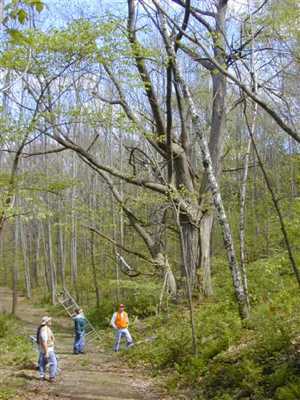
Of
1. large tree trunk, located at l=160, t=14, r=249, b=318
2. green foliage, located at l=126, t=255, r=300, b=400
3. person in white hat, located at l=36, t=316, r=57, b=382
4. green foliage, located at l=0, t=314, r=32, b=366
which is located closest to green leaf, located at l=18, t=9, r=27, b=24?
green foliage, located at l=126, t=255, r=300, b=400

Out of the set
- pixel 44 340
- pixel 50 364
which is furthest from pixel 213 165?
pixel 50 364

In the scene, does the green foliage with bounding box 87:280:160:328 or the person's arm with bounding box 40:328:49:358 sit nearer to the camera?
the person's arm with bounding box 40:328:49:358

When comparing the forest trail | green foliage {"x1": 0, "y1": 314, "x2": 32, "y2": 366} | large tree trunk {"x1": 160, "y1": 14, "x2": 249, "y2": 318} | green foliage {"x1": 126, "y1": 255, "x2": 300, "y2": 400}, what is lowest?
the forest trail

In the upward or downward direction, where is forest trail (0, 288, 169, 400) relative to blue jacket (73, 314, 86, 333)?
downward

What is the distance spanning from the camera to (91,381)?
31.7 ft

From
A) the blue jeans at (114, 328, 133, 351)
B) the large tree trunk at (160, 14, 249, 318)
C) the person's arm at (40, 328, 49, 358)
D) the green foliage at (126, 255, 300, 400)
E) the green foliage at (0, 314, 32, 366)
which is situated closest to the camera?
the green foliage at (126, 255, 300, 400)

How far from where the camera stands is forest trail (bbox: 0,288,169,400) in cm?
852

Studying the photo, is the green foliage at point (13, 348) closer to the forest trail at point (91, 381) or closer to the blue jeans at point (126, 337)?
the forest trail at point (91, 381)

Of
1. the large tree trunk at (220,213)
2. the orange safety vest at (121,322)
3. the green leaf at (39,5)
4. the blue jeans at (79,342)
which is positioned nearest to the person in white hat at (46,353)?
the blue jeans at (79,342)

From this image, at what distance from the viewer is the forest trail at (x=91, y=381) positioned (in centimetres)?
852

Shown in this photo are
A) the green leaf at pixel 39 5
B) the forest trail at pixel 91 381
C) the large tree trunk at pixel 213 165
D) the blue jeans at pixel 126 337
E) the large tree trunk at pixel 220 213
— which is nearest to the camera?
the green leaf at pixel 39 5

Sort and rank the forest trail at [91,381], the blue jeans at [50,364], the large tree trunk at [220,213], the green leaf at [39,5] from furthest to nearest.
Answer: the blue jeans at [50,364] → the large tree trunk at [220,213] → the forest trail at [91,381] → the green leaf at [39,5]

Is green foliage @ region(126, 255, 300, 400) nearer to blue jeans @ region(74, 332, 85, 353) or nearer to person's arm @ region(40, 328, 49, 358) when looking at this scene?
blue jeans @ region(74, 332, 85, 353)

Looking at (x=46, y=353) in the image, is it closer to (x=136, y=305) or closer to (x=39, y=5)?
(x=136, y=305)
